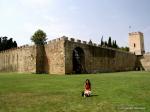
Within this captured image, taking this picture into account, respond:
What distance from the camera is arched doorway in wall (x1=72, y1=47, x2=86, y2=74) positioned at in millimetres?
37656

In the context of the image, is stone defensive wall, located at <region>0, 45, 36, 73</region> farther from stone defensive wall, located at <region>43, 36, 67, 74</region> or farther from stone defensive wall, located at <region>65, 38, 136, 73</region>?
stone defensive wall, located at <region>65, 38, 136, 73</region>

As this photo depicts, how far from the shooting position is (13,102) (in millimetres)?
11867

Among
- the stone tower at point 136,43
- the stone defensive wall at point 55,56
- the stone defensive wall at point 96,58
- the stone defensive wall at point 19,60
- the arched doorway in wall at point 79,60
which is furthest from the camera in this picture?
the stone tower at point 136,43

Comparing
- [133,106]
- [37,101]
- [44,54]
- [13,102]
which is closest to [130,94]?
[133,106]

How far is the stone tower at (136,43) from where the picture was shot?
64375 mm

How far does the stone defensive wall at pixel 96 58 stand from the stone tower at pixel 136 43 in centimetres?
1012

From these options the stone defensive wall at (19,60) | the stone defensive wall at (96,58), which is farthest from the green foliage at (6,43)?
the stone defensive wall at (96,58)

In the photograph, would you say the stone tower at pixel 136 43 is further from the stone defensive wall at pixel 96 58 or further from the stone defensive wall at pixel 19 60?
the stone defensive wall at pixel 19 60

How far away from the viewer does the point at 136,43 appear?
213 ft

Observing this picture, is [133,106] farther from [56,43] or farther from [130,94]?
[56,43]

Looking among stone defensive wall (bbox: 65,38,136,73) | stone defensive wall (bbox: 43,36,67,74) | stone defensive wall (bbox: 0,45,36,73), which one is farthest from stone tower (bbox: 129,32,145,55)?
stone defensive wall (bbox: 43,36,67,74)

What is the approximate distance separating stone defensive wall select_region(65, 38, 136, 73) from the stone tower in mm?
10117

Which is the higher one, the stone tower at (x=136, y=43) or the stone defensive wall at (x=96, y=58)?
the stone tower at (x=136, y=43)

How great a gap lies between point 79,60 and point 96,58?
4.61 meters
